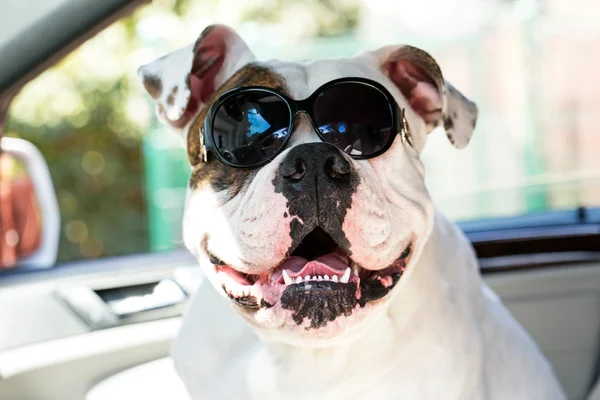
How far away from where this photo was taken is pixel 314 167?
1.63m

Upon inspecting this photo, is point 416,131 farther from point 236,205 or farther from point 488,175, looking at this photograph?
point 488,175

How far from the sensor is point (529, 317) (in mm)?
2857

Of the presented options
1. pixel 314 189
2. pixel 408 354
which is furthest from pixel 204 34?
pixel 408 354

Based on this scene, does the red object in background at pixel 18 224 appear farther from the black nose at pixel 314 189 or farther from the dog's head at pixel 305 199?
the black nose at pixel 314 189

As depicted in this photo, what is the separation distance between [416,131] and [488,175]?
6.75 metres

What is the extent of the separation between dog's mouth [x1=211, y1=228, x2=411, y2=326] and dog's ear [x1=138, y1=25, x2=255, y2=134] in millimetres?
420

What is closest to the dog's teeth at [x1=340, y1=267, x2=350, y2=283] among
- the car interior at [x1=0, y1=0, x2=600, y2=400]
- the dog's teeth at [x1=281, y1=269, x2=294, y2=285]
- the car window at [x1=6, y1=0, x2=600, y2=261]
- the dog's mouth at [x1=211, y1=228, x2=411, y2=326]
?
the dog's mouth at [x1=211, y1=228, x2=411, y2=326]

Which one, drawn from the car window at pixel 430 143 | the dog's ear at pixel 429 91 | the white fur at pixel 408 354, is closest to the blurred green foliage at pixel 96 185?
the car window at pixel 430 143

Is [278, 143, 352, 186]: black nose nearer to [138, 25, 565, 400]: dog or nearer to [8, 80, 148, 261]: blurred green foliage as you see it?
[138, 25, 565, 400]: dog

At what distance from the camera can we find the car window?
8.30 metres

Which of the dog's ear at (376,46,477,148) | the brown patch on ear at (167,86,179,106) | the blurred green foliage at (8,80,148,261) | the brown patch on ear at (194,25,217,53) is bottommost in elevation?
the blurred green foliage at (8,80,148,261)

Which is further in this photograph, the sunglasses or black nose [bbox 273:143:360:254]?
the sunglasses

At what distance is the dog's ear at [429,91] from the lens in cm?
201

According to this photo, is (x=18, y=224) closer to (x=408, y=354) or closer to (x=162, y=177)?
(x=408, y=354)
